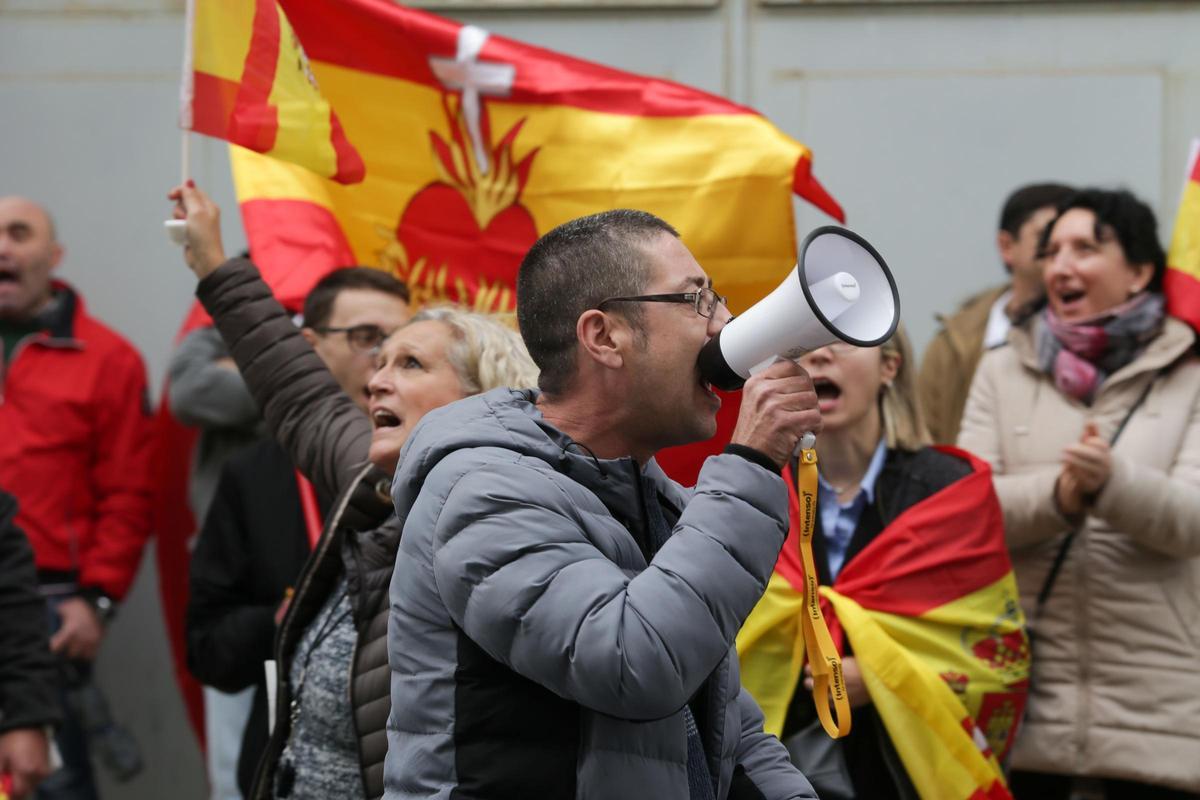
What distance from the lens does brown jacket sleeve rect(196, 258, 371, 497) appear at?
3.74 metres

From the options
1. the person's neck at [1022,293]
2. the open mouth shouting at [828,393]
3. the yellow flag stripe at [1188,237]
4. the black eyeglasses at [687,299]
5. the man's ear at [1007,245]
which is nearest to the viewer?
the black eyeglasses at [687,299]

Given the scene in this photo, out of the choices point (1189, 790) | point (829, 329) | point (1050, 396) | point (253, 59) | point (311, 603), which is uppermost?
point (253, 59)

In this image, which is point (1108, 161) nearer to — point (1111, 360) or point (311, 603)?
point (1111, 360)

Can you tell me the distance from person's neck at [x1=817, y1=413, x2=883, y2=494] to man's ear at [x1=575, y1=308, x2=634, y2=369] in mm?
1761

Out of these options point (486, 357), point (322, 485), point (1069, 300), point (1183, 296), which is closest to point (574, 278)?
point (486, 357)

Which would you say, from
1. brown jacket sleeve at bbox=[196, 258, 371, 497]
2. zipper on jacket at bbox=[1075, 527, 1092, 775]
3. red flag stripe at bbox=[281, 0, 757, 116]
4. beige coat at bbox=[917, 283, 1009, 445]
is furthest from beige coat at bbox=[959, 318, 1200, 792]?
brown jacket sleeve at bbox=[196, 258, 371, 497]

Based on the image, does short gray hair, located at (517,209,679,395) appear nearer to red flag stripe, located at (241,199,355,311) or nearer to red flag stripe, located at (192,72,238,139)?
red flag stripe, located at (192,72,238,139)

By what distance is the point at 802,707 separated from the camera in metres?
3.94

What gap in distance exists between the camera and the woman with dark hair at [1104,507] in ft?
14.2

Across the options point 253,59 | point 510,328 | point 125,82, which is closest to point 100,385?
point 125,82

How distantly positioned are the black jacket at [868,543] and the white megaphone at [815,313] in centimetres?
134

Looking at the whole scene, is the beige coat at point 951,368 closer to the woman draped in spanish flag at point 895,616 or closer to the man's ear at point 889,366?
the man's ear at point 889,366

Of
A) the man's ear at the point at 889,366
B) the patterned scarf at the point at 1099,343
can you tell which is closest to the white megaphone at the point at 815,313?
the man's ear at the point at 889,366

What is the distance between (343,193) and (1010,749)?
2.29 metres
